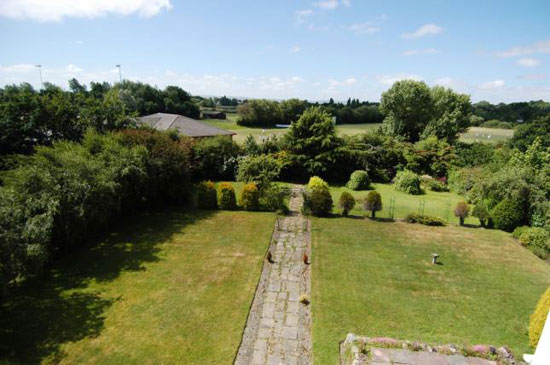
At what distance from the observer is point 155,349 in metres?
6.52

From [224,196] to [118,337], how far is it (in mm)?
9086

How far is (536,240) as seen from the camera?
39.8 ft

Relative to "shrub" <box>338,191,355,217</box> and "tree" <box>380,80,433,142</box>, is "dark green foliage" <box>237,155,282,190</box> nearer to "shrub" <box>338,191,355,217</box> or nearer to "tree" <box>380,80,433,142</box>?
"shrub" <box>338,191,355,217</box>

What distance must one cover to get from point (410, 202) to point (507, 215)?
534 centimetres

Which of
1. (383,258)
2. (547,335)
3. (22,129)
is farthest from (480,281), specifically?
(22,129)

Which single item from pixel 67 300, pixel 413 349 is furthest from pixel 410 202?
pixel 67 300

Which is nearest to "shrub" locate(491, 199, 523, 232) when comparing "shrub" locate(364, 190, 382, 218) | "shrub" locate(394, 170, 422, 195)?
"shrub" locate(364, 190, 382, 218)

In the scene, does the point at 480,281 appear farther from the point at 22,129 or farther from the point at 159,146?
the point at 22,129

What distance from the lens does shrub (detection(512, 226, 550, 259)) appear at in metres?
11.7

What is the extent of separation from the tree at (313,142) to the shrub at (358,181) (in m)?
1.90

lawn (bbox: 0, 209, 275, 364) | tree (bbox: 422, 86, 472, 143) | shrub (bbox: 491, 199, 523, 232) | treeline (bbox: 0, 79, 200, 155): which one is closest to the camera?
lawn (bbox: 0, 209, 275, 364)

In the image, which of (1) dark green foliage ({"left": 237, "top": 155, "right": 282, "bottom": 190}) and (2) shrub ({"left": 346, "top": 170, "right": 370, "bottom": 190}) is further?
(2) shrub ({"left": 346, "top": 170, "right": 370, "bottom": 190})

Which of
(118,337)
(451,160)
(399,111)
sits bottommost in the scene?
(118,337)

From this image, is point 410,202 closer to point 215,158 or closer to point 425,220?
point 425,220
